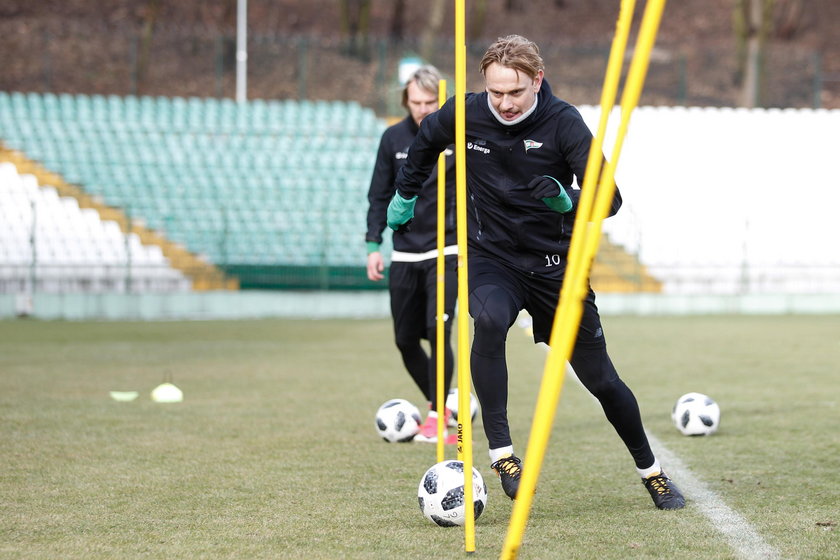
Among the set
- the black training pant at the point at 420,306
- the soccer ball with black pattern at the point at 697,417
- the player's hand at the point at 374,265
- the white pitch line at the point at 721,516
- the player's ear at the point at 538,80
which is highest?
the player's ear at the point at 538,80

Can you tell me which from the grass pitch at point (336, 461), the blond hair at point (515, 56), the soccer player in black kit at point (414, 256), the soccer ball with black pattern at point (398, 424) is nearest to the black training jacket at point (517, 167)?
the blond hair at point (515, 56)

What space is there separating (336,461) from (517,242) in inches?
76.4

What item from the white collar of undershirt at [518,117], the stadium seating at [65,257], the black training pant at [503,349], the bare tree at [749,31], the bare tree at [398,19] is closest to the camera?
the white collar of undershirt at [518,117]

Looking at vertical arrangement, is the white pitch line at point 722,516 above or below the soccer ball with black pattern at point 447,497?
below

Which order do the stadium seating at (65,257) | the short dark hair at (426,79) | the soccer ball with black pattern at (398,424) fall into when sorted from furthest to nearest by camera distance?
the stadium seating at (65,257) < the soccer ball with black pattern at (398,424) < the short dark hair at (426,79)

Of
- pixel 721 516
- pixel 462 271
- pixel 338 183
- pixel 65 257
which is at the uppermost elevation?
pixel 462 271

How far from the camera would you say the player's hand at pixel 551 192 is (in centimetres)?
435

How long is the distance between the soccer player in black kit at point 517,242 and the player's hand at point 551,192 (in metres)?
0.08

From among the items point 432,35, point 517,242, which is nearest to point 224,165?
point 432,35

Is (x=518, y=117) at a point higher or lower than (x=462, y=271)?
higher

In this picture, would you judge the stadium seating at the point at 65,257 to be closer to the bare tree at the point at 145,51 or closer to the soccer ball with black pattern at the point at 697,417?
the soccer ball with black pattern at the point at 697,417

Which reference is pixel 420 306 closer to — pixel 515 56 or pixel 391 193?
pixel 391 193

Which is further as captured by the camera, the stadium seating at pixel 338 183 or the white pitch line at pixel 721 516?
the stadium seating at pixel 338 183

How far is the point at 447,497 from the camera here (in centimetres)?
453
